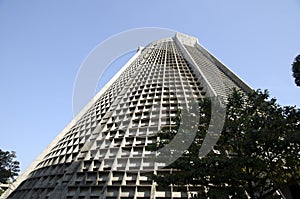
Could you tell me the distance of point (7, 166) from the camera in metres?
23.6

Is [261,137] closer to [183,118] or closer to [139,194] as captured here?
[183,118]

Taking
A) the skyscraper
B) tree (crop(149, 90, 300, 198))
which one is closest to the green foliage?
the skyscraper

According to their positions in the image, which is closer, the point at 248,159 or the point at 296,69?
the point at 248,159

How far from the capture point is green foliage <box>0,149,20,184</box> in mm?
22719

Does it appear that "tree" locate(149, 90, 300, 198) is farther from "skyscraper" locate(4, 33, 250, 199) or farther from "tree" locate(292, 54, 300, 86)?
"skyscraper" locate(4, 33, 250, 199)

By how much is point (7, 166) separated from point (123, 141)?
1533 cm

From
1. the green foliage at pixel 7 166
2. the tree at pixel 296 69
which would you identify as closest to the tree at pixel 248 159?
the tree at pixel 296 69

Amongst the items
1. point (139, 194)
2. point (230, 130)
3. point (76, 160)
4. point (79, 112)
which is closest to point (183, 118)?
point (230, 130)

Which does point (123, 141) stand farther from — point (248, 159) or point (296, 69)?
point (296, 69)

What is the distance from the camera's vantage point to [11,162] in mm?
23859

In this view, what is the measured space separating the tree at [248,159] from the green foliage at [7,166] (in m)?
20.6

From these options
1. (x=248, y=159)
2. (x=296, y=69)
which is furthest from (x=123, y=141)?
(x=296, y=69)

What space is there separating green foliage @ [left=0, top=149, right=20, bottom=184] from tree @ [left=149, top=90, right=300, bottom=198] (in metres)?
20.6

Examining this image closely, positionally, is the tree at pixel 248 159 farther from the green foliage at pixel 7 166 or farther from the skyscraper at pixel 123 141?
the green foliage at pixel 7 166
